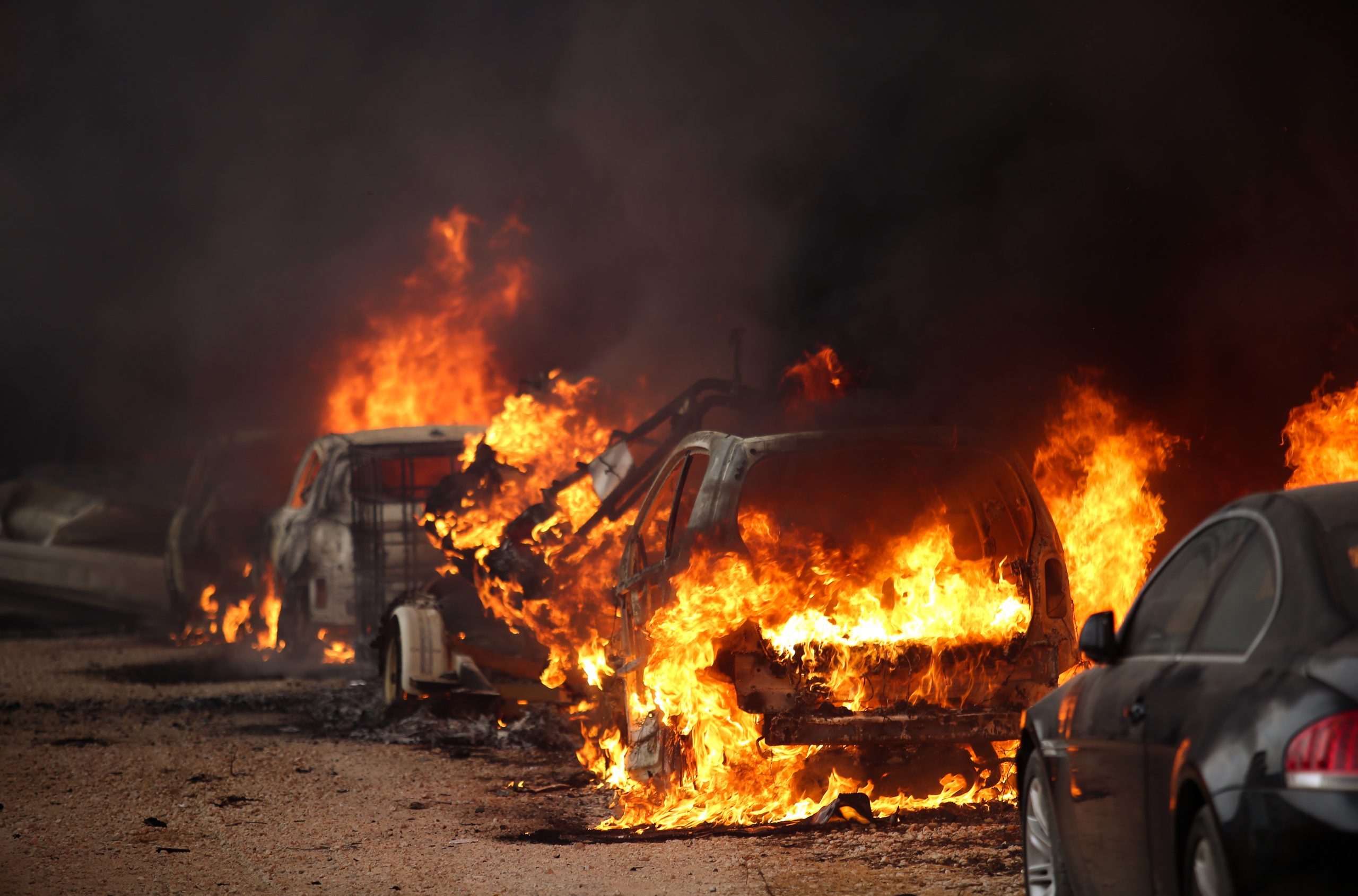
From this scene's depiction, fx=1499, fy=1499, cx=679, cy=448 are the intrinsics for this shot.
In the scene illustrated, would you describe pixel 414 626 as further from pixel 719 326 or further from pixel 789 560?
pixel 719 326

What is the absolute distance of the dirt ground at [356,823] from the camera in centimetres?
555

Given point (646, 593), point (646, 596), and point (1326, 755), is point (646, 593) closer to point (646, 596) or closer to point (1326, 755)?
point (646, 596)

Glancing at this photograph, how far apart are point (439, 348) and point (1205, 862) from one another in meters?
18.2

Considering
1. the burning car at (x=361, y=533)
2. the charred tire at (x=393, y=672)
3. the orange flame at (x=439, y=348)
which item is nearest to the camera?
the charred tire at (x=393, y=672)

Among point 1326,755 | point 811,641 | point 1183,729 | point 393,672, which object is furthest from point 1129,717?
point 393,672

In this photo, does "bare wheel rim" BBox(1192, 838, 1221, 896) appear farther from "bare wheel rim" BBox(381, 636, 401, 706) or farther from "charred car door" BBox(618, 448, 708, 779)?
"bare wheel rim" BBox(381, 636, 401, 706)

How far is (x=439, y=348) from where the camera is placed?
67.5 ft

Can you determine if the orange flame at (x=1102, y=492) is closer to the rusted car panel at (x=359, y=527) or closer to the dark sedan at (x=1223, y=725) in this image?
the dark sedan at (x=1223, y=725)

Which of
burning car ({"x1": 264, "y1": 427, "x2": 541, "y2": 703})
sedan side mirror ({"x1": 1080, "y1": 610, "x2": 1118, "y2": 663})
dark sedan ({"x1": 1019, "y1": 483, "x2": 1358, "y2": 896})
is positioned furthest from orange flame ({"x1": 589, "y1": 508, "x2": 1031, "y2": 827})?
burning car ({"x1": 264, "y1": 427, "x2": 541, "y2": 703})

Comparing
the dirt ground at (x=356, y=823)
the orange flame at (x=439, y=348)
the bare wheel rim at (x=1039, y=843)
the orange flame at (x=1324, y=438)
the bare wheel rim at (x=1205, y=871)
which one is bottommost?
the dirt ground at (x=356, y=823)

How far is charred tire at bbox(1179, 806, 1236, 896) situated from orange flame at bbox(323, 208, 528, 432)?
55.8 feet

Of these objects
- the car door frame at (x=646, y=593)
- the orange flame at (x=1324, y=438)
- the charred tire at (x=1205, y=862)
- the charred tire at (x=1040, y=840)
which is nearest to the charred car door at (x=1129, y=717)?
the charred tire at (x=1040, y=840)

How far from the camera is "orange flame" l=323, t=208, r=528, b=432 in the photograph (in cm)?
2011

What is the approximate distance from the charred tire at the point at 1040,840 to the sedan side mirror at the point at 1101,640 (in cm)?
50
